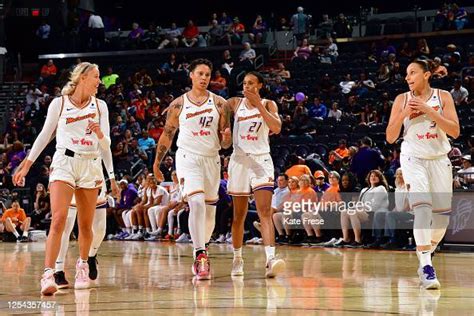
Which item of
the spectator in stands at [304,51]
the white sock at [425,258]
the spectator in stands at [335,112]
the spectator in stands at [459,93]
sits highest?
the spectator in stands at [304,51]

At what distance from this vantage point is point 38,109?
25641 millimetres

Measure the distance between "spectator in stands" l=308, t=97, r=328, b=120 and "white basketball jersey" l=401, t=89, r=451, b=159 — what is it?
11555 mm

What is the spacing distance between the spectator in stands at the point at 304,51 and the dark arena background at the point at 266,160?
0.06 meters

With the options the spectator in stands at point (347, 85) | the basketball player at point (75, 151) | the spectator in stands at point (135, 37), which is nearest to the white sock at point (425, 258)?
the basketball player at point (75, 151)

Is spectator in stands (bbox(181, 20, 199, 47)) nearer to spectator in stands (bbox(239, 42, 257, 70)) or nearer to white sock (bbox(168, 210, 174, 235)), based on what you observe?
spectator in stands (bbox(239, 42, 257, 70))

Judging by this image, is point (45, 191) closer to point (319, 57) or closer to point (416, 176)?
point (319, 57)

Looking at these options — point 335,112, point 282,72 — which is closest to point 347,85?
point 335,112

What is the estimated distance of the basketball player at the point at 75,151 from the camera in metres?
7.69

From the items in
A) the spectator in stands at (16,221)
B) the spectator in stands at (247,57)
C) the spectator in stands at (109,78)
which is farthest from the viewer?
the spectator in stands at (109,78)

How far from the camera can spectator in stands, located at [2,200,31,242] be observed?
63.5 ft

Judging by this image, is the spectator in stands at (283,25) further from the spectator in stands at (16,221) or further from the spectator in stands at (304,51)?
the spectator in stands at (16,221)

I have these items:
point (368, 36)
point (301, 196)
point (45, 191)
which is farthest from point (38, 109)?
point (301, 196)

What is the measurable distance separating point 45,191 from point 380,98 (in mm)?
8166

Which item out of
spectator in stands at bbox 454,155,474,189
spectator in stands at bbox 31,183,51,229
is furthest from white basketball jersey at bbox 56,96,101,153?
spectator in stands at bbox 31,183,51,229
